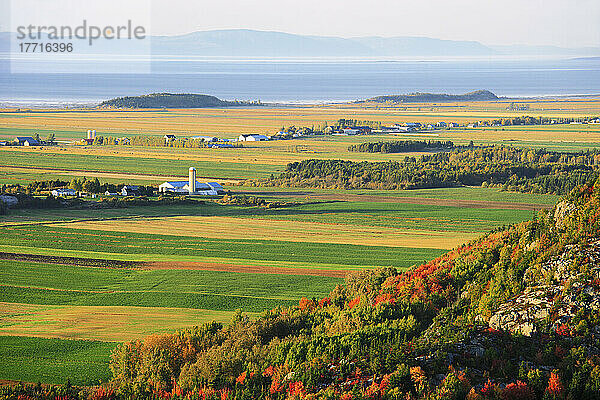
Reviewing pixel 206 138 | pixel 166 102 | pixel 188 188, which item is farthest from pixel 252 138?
pixel 166 102

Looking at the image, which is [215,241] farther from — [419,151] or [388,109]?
[388,109]

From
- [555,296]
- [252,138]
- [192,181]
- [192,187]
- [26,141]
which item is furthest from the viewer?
[252,138]

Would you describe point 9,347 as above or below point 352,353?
below

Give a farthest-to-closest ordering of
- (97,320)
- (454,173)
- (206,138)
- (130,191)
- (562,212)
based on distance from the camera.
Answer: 1. (206,138)
2. (454,173)
3. (130,191)
4. (97,320)
5. (562,212)

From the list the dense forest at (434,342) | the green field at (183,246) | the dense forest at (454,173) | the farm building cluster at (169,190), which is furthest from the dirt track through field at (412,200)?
the dense forest at (434,342)

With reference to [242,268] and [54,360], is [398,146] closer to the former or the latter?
[242,268]

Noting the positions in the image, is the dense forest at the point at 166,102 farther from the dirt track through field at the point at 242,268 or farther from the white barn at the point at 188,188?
the dirt track through field at the point at 242,268

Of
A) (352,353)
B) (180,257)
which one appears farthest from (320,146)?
(352,353)
